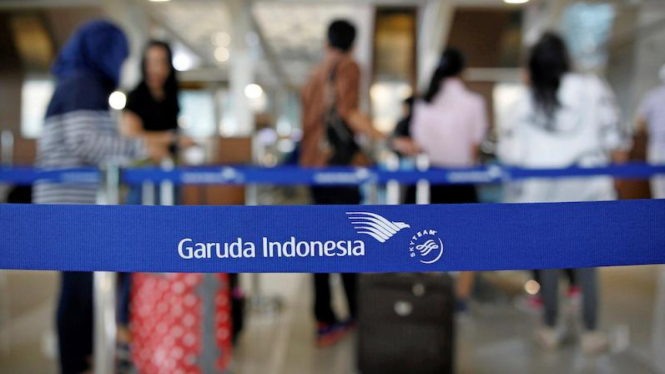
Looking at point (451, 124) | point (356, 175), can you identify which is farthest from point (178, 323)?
point (451, 124)

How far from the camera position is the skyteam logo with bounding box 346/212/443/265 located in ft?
3.78

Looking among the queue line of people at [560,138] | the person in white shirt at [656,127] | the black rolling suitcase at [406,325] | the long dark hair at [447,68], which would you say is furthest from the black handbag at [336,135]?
the person in white shirt at [656,127]

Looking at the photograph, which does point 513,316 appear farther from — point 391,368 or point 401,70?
point 401,70

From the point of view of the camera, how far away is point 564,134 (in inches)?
121

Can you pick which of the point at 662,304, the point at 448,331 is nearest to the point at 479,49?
the point at 662,304

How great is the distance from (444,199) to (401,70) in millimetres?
10136

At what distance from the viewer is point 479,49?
43.8 feet

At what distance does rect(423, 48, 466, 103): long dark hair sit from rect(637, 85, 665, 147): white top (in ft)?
9.96

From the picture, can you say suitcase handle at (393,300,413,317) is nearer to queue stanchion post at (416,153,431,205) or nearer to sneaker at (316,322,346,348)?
sneaker at (316,322,346,348)

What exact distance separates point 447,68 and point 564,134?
89cm

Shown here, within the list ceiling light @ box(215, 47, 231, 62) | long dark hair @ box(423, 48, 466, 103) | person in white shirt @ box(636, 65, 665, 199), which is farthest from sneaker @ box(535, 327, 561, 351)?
ceiling light @ box(215, 47, 231, 62)

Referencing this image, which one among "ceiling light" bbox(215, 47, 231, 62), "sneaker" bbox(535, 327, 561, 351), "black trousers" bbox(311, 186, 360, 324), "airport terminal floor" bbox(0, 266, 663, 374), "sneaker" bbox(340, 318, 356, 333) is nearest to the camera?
"airport terminal floor" bbox(0, 266, 663, 374)

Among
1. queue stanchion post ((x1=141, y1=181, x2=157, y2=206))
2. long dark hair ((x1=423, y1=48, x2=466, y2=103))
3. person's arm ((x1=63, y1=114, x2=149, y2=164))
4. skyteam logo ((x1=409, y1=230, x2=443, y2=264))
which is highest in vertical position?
long dark hair ((x1=423, y1=48, x2=466, y2=103))

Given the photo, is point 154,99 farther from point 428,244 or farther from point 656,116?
point 656,116
